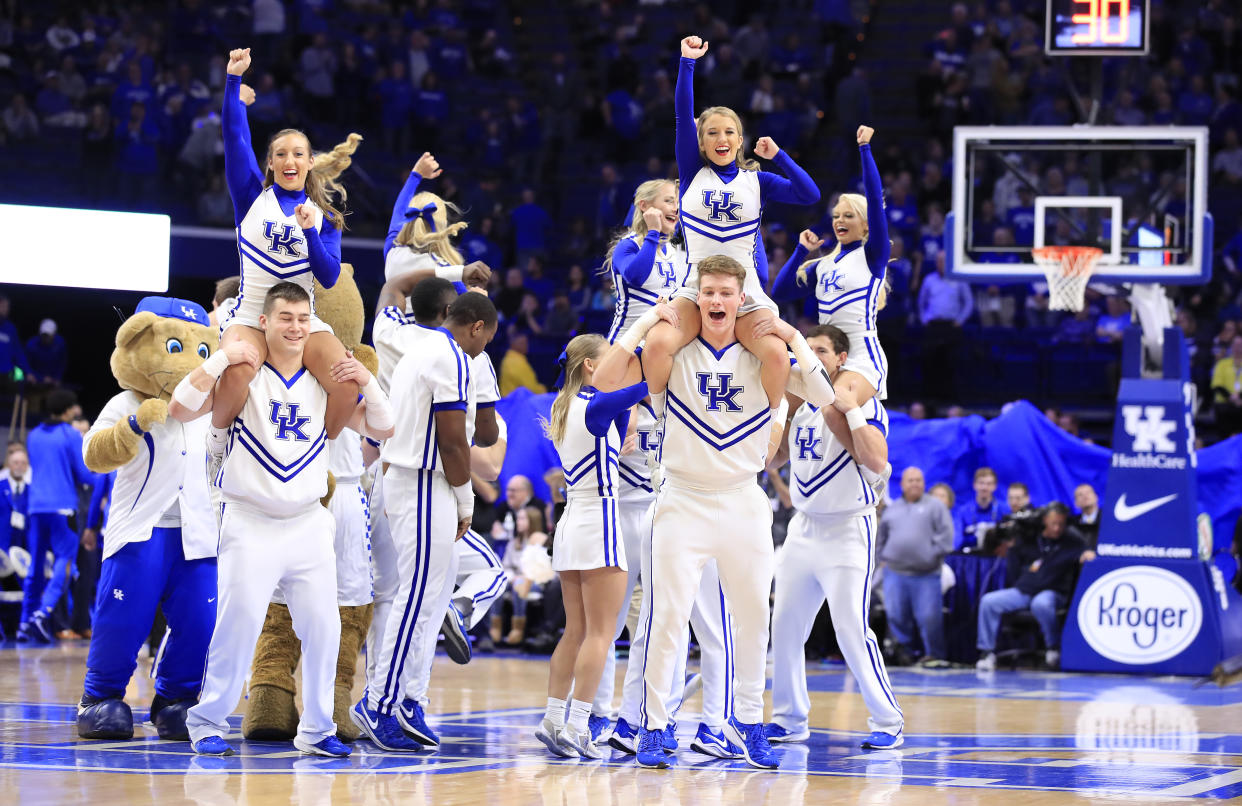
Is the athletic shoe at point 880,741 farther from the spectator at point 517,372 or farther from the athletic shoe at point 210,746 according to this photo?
the spectator at point 517,372

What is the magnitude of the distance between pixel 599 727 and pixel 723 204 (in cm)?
264

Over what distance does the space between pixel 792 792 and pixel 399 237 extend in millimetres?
4339

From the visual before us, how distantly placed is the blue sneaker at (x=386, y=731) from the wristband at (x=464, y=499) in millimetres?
1025

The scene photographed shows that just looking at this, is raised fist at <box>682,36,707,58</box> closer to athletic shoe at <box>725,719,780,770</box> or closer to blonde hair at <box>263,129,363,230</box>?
blonde hair at <box>263,129,363,230</box>

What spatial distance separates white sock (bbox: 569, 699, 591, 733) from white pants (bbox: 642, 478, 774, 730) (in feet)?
1.38

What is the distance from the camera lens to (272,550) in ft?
22.9

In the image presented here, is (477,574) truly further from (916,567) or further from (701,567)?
(916,567)

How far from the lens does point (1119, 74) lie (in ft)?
69.1

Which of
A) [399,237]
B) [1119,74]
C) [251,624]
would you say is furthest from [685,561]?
[1119,74]

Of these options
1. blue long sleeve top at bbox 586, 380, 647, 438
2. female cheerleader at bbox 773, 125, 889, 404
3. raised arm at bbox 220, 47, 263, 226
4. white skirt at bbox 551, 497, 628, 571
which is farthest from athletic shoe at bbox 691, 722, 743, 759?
raised arm at bbox 220, 47, 263, 226

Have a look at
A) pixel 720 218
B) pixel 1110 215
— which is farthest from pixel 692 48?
pixel 1110 215

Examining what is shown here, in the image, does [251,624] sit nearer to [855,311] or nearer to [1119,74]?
[855,311]

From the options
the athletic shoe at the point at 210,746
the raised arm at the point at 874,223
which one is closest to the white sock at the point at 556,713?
the athletic shoe at the point at 210,746

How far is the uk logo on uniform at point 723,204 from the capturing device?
748 cm
